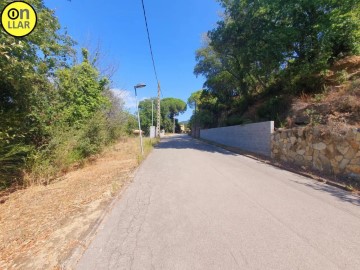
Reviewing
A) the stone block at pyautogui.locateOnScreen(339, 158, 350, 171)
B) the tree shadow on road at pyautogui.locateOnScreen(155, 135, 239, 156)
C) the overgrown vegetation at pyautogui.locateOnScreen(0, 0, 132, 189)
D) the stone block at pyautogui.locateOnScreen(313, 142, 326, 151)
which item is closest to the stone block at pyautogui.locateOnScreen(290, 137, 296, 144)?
the stone block at pyautogui.locateOnScreen(313, 142, 326, 151)

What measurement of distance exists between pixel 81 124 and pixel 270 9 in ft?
37.9

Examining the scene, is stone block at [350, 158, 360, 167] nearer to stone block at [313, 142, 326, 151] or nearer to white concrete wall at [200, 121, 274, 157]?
stone block at [313, 142, 326, 151]

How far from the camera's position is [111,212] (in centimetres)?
441

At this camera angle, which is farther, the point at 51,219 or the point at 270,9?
the point at 270,9

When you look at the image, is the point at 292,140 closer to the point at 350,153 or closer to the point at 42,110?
the point at 350,153

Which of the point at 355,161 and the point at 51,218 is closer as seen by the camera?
the point at 51,218

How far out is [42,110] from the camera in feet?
26.4

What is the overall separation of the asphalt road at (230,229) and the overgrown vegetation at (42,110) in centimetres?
369

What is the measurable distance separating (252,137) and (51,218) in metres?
11.8

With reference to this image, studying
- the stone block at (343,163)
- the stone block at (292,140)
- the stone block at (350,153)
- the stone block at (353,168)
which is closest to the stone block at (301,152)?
the stone block at (292,140)

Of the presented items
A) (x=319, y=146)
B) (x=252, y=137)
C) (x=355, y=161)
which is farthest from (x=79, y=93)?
(x=355, y=161)

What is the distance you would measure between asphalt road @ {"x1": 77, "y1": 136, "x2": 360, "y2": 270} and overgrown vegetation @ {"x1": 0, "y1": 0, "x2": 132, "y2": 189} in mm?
3688

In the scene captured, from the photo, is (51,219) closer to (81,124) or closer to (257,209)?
(257,209)

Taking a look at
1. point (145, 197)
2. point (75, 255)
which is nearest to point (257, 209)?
point (145, 197)
